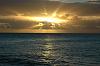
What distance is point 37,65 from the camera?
4500 centimetres

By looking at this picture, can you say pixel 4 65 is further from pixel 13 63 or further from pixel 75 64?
pixel 75 64

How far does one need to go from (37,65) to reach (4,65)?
4.47 metres

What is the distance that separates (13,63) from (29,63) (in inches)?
88.6

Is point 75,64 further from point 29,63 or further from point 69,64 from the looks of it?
point 29,63

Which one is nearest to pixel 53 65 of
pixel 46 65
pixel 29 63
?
pixel 46 65

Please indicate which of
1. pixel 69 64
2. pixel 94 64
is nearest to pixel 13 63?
pixel 69 64

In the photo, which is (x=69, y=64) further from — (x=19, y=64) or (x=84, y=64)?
(x=19, y=64)

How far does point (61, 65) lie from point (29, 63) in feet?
15.7

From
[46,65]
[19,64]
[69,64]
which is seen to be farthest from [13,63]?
[69,64]

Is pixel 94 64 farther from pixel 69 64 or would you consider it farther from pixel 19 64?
pixel 19 64

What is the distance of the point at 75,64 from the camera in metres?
45.8

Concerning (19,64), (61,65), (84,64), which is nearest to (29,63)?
(19,64)

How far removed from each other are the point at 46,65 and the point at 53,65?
959mm

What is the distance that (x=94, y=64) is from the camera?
149ft
